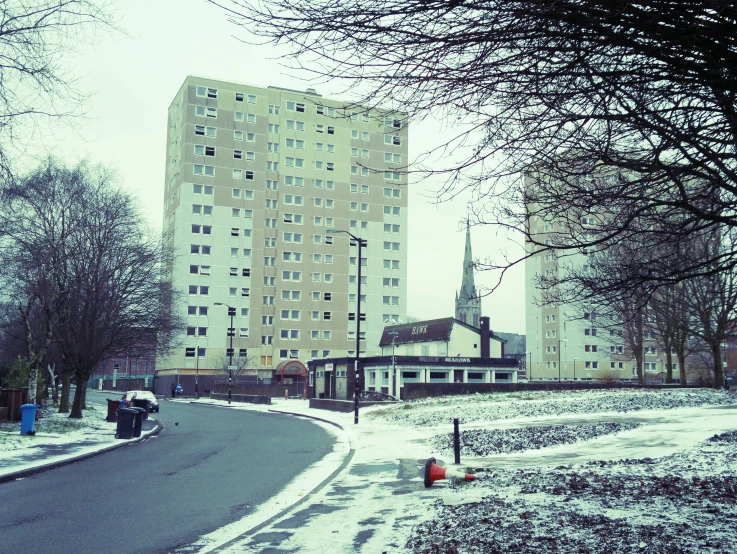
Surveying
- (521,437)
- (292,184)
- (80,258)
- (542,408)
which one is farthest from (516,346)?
(521,437)

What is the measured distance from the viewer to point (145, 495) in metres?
11.6

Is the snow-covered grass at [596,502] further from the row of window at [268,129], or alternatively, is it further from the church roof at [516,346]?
the church roof at [516,346]

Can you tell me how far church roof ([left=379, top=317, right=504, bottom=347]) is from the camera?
260 feet

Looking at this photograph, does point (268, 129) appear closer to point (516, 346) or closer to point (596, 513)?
point (596, 513)

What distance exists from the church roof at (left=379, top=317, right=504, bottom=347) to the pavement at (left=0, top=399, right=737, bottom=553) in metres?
52.4

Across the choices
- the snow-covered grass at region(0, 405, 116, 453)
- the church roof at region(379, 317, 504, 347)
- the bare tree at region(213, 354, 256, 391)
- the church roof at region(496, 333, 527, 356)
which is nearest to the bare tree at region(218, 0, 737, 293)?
the snow-covered grass at region(0, 405, 116, 453)

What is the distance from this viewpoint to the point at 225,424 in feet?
106

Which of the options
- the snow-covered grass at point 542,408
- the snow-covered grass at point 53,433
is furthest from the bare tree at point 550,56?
the snow-covered grass at point 542,408

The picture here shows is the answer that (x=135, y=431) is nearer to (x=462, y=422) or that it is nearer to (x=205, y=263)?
(x=462, y=422)

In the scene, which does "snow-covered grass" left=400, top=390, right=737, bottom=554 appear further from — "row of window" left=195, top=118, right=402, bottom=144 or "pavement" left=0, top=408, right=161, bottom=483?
"row of window" left=195, top=118, right=402, bottom=144

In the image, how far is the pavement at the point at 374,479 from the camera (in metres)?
8.10

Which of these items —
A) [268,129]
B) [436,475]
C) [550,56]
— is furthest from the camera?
[268,129]

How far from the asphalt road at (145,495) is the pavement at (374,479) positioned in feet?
1.64

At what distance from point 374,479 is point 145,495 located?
4.24 metres
